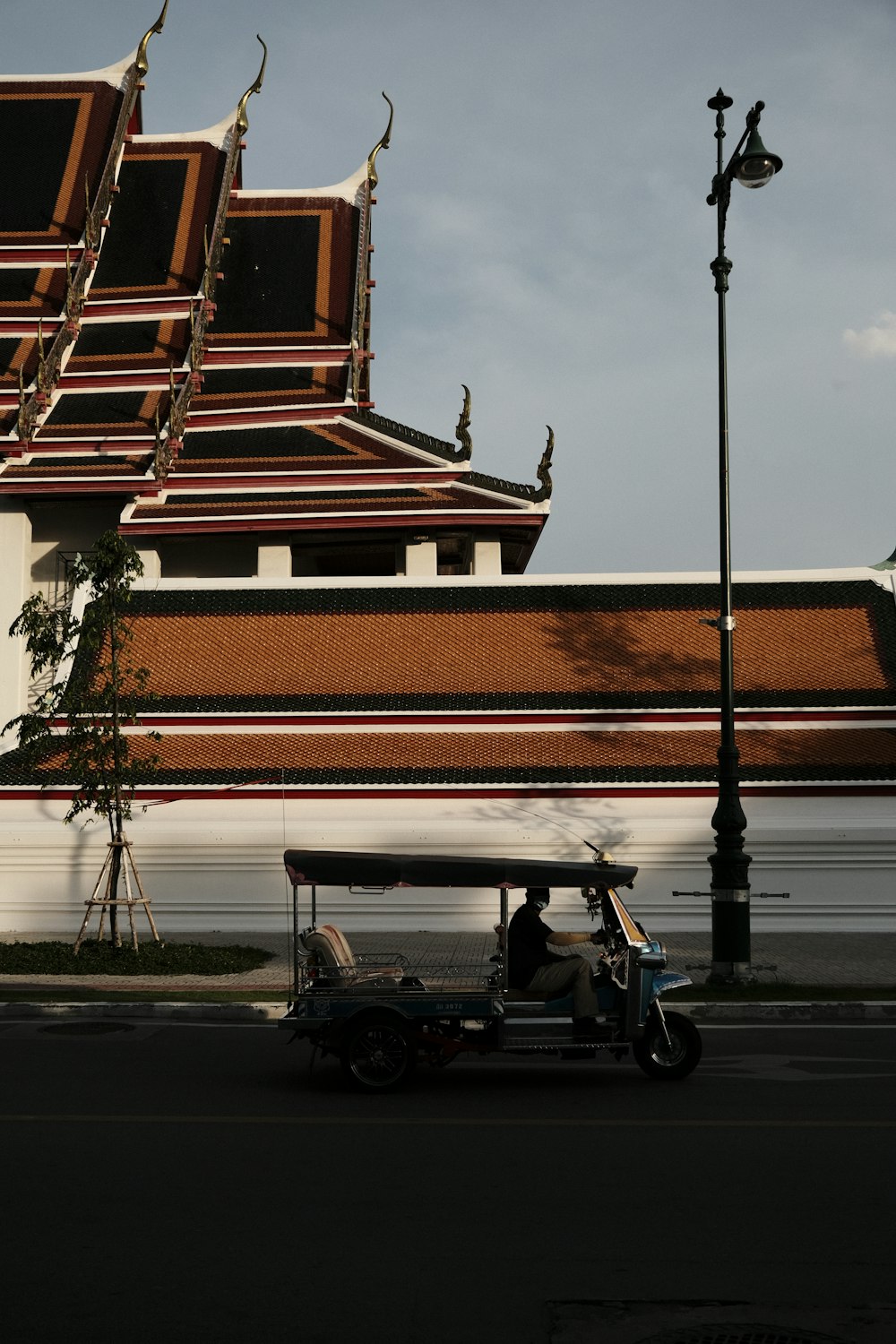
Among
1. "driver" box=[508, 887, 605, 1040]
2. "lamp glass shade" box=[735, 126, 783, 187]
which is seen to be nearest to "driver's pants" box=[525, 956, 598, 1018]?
"driver" box=[508, 887, 605, 1040]

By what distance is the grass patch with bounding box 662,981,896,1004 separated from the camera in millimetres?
12336

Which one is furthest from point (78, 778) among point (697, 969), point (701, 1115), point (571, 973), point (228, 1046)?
point (701, 1115)

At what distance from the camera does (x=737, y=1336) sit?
14.9 ft

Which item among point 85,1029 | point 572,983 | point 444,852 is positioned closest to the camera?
point 572,983

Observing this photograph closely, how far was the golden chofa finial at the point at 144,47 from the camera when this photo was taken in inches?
1351

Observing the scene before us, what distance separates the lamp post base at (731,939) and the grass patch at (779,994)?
296mm

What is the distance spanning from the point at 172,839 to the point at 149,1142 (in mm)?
11892

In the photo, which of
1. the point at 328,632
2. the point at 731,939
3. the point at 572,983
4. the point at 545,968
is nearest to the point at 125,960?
the point at 731,939

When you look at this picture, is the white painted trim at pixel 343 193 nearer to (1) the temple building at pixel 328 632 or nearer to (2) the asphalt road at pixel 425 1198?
(1) the temple building at pixel 328 632

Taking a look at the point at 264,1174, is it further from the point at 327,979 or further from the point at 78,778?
the point at 78,778

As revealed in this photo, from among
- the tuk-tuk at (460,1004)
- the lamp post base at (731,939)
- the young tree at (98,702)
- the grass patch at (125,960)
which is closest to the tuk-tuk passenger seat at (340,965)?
the tuk-tuk at (460,1004)

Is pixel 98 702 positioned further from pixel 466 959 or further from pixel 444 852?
pixel 444 852

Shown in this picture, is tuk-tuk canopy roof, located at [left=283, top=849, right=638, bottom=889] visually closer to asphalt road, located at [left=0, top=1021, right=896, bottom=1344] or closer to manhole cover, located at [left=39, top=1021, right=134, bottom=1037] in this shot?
asphalt road, located at [left=0, top=1021, right=896, bottom=1344]

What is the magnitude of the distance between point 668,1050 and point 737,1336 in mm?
4478
